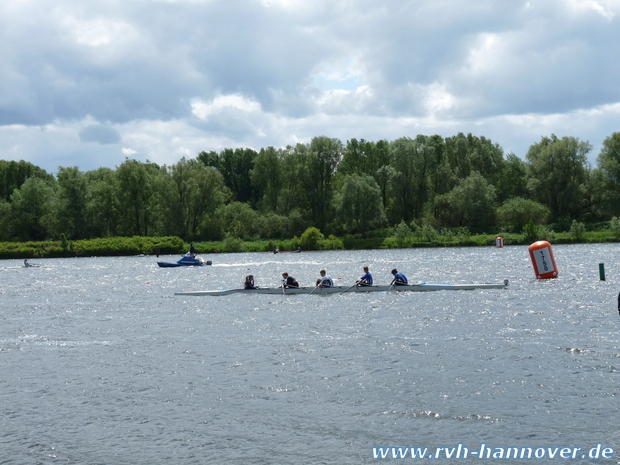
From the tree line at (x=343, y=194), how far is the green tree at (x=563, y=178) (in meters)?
0.14

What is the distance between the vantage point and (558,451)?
1108 cm

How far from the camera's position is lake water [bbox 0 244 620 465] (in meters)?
12.0

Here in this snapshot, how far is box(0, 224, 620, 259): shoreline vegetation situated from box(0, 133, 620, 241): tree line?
2.40m

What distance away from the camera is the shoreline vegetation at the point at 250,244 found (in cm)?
9194

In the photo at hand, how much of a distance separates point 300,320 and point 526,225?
6798cm

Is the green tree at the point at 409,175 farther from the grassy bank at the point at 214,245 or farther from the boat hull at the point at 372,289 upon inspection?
the boat hull at the point at 372,289

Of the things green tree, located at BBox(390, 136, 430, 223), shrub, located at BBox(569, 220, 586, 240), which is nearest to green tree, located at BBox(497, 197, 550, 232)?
shrub, located at BBox(569, 220, 586, 240)

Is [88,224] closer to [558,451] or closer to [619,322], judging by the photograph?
[619,322]

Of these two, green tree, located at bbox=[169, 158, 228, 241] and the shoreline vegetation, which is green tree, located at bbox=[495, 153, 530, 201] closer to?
the shoreline vegetation

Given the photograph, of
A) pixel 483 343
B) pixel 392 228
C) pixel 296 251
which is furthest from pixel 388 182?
pixel 483 343

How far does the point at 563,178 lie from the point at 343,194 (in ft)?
102

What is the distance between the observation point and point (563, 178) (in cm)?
9338

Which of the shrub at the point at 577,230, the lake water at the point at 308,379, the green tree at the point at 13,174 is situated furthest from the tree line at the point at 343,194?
the lake water at the point at 308,379

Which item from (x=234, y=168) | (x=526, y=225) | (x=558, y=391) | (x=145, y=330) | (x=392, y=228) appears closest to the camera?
(x=558, y=391)
